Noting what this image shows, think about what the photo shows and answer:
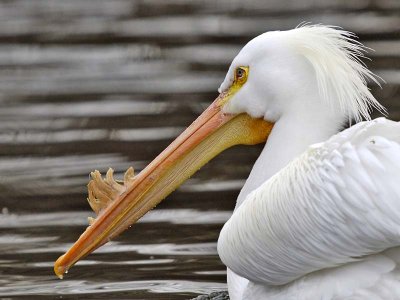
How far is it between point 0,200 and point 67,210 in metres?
0.51

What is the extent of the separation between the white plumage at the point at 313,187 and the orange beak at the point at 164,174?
9 cm

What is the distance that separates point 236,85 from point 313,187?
118cm

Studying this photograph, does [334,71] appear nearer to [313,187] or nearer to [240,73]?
[240,73]

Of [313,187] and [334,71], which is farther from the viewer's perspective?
[334,71]

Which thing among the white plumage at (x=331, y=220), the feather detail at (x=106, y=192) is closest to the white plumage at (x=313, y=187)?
the white plumage at (x=331, y=220)

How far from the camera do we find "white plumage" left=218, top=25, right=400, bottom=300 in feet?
16.3

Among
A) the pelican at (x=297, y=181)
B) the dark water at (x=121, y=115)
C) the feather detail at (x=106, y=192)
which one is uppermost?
the pelican at (x=297, y=181)

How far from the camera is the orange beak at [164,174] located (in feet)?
20.5

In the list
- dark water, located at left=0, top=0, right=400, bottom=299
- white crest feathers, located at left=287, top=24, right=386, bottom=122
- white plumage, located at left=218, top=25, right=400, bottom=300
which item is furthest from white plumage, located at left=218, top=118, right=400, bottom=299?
dark water, located at left=0, top=0, right=400, bottom=299

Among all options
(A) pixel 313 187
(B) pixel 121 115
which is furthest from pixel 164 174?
(B) pixel 121 115

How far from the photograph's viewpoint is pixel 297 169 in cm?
526

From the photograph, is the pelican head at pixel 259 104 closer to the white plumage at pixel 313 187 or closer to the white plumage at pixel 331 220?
the white plumage at pixel 313 187

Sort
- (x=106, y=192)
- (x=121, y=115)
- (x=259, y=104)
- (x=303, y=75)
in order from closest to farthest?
(x=303, y=75) < (x=259, y=104) < (x=106, y=192) < (x=121, y=115)

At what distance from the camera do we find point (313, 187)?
5.11 metres
